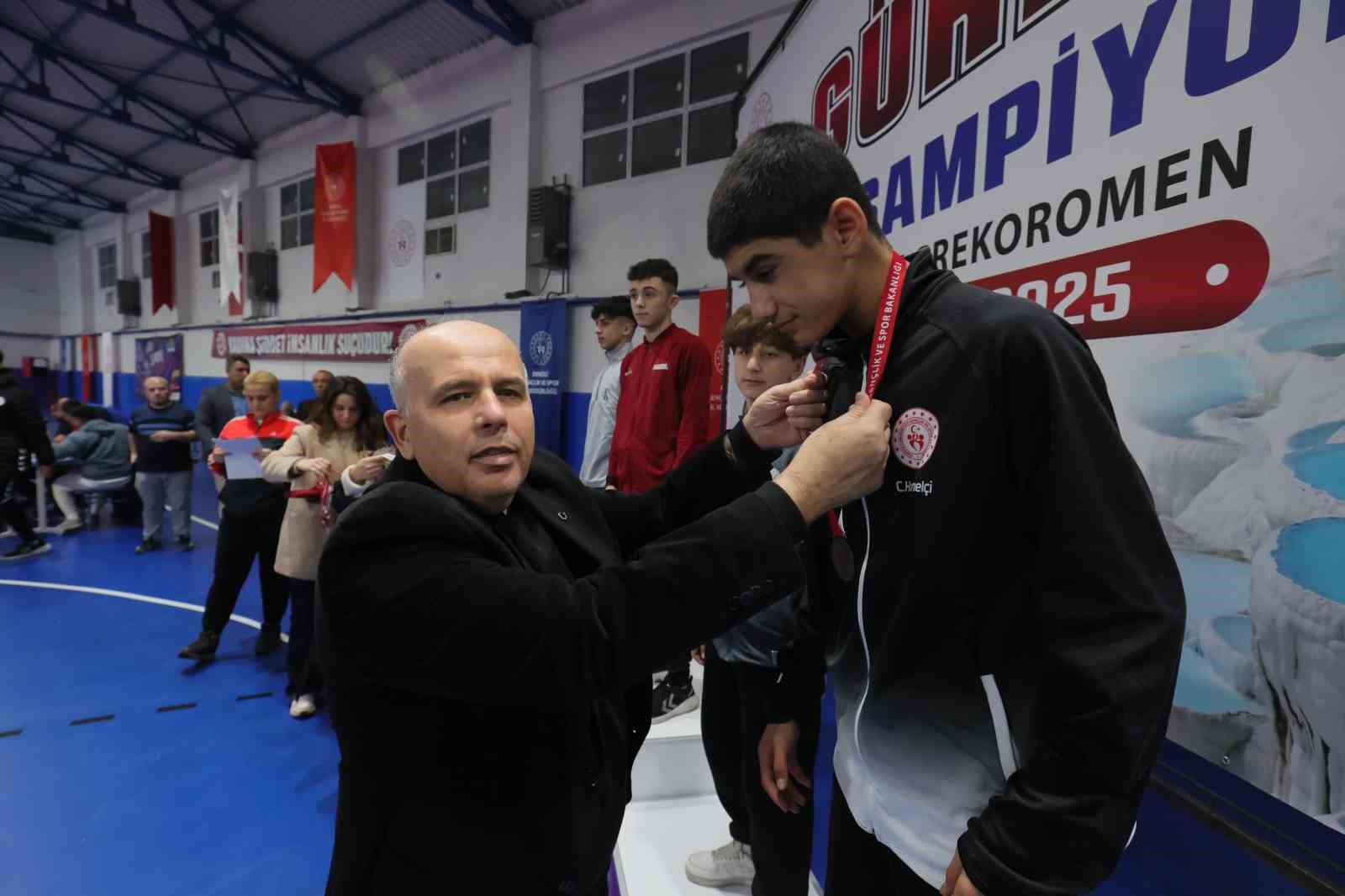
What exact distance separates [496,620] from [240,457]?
343 centimetres

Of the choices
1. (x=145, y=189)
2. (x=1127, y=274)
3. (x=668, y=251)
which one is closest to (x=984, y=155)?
(x=1127, y=274)

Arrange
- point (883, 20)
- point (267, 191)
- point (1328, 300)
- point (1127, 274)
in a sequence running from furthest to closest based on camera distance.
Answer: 1. point (267, 191)
2. point (883, 20)
3. point (1127, 274)
4. point (1328, 300)

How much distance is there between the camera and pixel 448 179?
8.70 meters

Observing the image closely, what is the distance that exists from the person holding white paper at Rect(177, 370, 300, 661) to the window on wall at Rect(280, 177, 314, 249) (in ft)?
29.9

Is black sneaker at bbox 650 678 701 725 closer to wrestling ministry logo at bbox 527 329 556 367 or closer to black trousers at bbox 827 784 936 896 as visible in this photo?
black trousers at bbox 827 784 936 896

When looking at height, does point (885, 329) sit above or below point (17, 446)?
above

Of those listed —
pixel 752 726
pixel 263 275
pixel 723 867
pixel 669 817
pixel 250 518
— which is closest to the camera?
pixel 752 726

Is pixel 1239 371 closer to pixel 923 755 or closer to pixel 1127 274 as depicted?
pixel 1127 274

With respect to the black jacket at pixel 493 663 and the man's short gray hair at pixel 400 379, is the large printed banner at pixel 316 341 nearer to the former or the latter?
the man's short gray hair at pixel 400 379

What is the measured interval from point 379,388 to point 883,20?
9.19 m

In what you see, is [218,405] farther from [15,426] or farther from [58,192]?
[58,192]

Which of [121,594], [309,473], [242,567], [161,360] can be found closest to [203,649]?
[242,567]

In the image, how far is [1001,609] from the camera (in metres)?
0.83

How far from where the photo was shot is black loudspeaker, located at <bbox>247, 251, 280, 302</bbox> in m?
11.6
